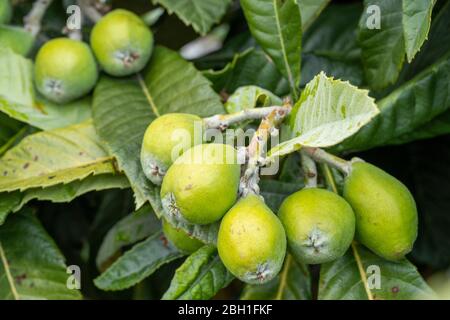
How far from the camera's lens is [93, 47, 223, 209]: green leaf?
142 cm

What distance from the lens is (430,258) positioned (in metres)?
2.11

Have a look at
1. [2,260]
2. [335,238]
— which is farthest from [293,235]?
[2,260]

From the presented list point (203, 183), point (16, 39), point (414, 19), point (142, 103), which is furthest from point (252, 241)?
point (16, 39)

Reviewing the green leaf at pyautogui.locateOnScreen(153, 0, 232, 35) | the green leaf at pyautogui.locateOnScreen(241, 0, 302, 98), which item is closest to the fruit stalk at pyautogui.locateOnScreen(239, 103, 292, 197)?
the green leaf at pyautogui.locateOnScreen(241, 0, 302, 98)

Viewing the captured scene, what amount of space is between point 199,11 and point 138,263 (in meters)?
0.63

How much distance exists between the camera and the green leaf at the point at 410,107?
1.50 metres

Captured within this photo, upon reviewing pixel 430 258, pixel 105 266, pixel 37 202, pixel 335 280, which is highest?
pixel 335 280

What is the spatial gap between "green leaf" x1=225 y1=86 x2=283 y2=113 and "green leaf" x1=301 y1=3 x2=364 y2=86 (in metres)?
0.34

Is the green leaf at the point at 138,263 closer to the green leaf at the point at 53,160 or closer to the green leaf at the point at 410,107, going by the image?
the green leaf at the point at 53,160

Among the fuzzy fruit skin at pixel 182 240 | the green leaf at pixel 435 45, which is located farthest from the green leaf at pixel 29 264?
the green leaf at pixel 435 45

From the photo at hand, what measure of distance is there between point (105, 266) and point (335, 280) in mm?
727

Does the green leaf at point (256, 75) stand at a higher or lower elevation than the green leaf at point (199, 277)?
higher

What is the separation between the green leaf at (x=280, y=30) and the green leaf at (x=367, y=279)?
1.23 feet
